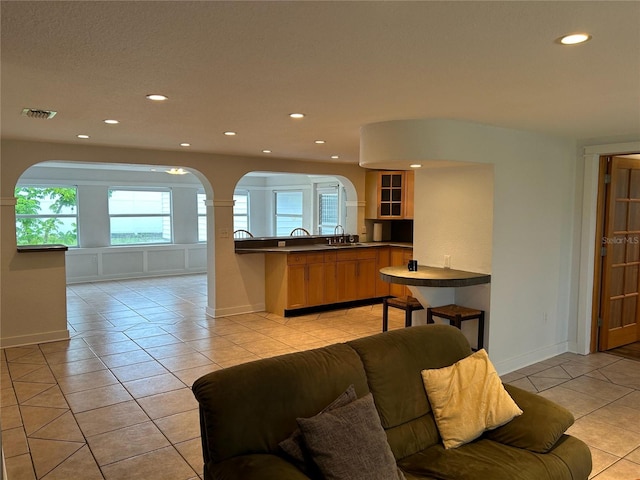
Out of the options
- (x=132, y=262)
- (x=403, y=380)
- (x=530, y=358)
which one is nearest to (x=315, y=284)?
(x=530, y=358)

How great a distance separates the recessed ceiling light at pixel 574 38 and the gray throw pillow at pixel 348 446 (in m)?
1.77

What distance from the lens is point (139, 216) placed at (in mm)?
10445

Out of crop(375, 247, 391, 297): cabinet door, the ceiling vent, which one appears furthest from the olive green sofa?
crop(375, 247, 391, 297): cabinet door

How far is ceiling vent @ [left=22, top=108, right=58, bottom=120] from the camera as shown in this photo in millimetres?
3422

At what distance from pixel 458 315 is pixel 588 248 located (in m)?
1.83

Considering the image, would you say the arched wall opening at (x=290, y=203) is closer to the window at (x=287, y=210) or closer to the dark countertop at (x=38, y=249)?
the window at (x=287, y=210)

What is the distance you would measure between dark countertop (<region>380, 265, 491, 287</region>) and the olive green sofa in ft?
4.83

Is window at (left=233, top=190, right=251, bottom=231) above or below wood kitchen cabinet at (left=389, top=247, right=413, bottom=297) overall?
above

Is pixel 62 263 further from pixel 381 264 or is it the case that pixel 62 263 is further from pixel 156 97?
pixel 381 264

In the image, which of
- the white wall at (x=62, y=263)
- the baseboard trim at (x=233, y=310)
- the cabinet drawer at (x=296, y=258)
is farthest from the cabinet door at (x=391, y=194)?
the baseboard trim at (x=233, y=310)

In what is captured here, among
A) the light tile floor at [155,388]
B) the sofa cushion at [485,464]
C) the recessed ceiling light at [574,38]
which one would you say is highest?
the recessed ceiling light at [574,38]

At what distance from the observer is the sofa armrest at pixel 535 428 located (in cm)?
221

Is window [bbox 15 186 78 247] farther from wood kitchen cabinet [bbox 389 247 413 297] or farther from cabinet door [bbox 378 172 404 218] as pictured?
wood kitchen cabinet [bbox 389 247 413 297]

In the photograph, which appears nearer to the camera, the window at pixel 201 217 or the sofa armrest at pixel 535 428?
the sofa armrest at pixel 535 428
